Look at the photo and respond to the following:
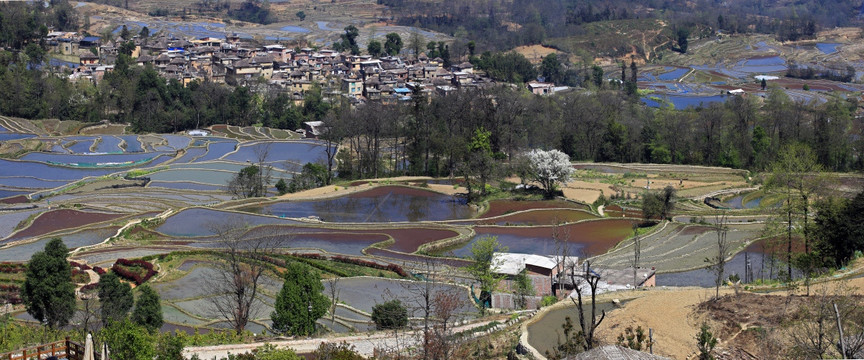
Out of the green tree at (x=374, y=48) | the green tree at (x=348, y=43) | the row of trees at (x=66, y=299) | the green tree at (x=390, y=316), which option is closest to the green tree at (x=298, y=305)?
the green tree at (x=390, y=316)

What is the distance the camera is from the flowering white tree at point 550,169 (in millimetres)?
43844

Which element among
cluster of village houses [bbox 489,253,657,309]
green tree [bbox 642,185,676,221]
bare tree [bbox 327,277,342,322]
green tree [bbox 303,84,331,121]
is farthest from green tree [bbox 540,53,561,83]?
bare tree [bbox 327,277,342,322]

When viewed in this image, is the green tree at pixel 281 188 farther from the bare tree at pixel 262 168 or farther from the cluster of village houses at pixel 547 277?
the cluster of village houses at pixel 547 277

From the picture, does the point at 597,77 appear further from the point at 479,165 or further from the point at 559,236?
the point at 559,236

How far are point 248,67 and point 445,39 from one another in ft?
127

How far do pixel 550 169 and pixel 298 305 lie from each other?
24.5m

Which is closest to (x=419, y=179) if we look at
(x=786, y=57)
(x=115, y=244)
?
(x=115, y=244)

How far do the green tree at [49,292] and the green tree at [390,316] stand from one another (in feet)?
26.8

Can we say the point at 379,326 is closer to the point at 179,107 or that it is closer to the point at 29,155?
→ the point at 29,155

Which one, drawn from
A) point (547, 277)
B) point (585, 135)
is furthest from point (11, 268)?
point (585, 135)

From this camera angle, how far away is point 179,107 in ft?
246

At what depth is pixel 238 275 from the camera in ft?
73.8

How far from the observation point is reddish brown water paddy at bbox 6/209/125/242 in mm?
38031

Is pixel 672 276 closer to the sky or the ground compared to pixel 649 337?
closer to the ground
